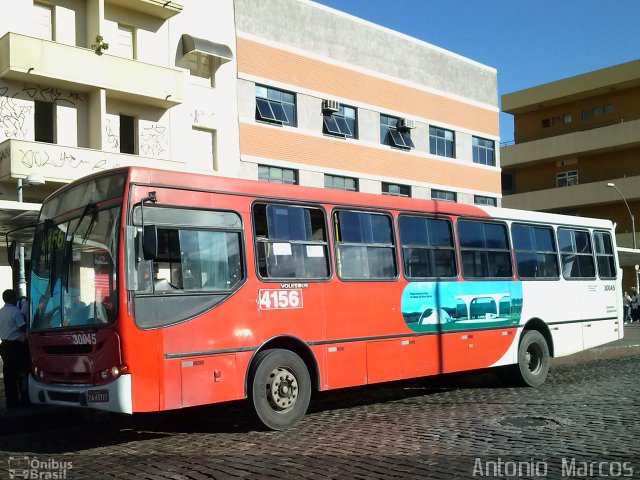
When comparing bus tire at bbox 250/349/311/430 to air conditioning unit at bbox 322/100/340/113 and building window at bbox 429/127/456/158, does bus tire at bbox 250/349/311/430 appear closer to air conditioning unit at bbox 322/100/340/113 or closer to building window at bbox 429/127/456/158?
air conditioning unit at bbox 322/100/340/113

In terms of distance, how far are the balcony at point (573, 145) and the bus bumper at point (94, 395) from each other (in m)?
→ 49.9

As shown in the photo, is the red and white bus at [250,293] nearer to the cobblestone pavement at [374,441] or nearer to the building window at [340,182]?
the cobblestone pavement at [374,441]

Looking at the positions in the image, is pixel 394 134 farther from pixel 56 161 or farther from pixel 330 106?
pixel 56 161

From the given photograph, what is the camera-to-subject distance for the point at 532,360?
13211mm

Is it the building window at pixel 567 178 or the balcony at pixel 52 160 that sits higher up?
the building window at pixel 567 178

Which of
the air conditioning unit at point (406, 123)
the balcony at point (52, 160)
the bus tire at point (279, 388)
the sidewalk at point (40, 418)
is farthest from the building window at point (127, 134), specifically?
the bus tire at point (279, 388)

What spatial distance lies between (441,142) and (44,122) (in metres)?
20.0

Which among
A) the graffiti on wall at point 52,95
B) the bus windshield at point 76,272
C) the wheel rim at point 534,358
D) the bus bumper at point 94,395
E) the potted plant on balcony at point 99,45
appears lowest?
the wheel rim at point 534,358

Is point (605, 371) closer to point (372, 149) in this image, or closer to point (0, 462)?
point (0, 462)

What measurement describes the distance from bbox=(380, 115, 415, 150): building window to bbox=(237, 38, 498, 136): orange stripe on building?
0.59m

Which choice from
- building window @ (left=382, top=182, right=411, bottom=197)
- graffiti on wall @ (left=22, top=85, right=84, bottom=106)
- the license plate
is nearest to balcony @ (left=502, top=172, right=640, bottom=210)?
building window @ (left=382, top=182, right=411, bottom=197)

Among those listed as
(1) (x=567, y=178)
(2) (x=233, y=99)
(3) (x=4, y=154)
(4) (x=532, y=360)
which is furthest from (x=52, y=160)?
(1) (x=567, y=178)

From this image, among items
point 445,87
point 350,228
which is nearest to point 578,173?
point 445,87

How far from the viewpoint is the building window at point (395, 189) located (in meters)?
33.1
